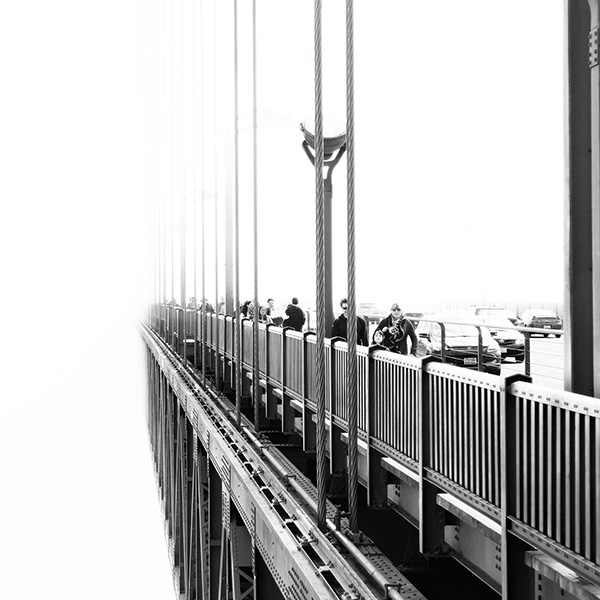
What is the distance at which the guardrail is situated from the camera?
327 centimetres

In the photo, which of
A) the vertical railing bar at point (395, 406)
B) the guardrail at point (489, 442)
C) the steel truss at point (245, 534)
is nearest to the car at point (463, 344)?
the steel truss at point (245, 534)

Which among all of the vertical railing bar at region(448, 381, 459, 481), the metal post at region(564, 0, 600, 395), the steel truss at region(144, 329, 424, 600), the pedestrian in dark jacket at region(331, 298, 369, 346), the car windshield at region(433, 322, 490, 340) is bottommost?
the steel truss at region(144, 329, 424, 600)

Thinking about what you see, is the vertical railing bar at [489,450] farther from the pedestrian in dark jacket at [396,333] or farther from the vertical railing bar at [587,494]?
the pedestrian in dark jacket at [396,333]

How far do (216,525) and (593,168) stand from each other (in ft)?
29.9

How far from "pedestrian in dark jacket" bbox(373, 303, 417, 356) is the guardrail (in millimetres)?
1729

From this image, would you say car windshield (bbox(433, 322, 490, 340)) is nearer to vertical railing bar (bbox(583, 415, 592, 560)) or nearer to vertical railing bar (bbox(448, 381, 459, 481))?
vertical railing bar (bbox(448, 381, 459, 481))

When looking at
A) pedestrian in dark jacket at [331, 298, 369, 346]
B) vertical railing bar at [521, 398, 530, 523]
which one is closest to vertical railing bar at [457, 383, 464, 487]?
vertical railing bar at [521, 398, 530, 523]

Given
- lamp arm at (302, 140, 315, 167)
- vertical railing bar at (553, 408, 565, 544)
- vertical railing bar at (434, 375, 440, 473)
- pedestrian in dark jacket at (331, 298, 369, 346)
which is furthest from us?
pedestrian in dark jacket at (331, 298, 369, 346)

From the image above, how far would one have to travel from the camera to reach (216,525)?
11672 millimetres

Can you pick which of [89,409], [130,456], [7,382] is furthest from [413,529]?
[7,382]

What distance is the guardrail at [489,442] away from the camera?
3270 millimetres

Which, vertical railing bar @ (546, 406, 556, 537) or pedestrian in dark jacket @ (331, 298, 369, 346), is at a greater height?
pedestrian in dark jacket @ (331, 298, 369, 346)

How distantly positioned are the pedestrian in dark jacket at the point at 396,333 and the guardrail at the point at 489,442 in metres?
1.73

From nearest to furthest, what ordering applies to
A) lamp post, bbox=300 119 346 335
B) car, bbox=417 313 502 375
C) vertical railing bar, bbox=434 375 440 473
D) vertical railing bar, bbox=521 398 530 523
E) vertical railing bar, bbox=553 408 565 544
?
1. vertical railing bar, bbox=553 408 565 544
2. vertical railing bar, bbox=521 398 530 523
3. vertical railing bar, bbox=434 375 440 473
4. lamp post, bbox=300 119 346 335
5. car, bbox=417 313 502 375
